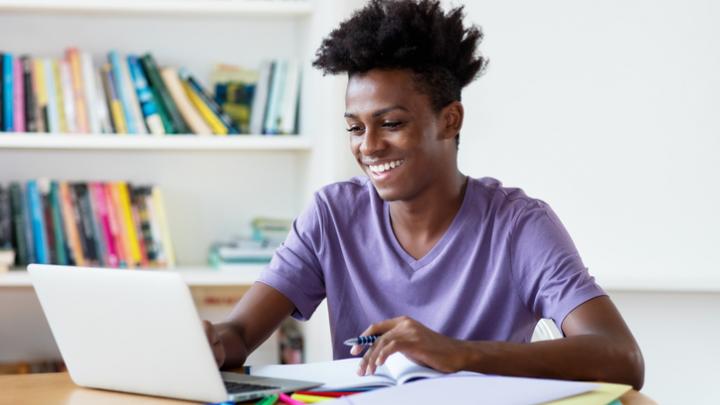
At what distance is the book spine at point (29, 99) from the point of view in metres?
2.80

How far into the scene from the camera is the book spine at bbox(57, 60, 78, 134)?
9.17ft

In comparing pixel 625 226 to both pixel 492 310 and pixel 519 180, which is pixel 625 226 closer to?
pixel 519 180

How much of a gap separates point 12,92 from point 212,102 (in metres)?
0.56

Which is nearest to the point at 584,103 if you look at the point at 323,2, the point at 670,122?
the point at 670,122

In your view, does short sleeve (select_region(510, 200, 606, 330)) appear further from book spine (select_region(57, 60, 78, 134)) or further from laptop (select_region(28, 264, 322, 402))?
book spine (select_region(57, 60, 78, 134))

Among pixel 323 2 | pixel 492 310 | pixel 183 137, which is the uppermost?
pixel 323 2

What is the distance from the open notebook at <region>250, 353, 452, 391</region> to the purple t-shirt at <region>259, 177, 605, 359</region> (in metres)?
0.31

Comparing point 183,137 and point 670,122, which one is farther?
point 183,137

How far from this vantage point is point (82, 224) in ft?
9.31

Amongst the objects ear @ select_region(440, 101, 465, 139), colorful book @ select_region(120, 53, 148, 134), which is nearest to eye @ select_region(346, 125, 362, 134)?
ear @ select_region(440, 101, 465, 139)

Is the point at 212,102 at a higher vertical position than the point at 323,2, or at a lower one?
lower

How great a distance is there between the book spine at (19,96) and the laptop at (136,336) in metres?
1.60

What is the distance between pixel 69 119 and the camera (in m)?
2.79

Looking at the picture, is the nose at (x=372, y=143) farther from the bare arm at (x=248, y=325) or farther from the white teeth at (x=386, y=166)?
the bare arm at (x=248, y=325)
